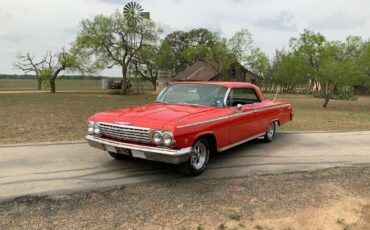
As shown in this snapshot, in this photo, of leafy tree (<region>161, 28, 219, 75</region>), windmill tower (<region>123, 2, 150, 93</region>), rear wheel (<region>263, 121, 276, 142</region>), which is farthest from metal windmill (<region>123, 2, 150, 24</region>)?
rear wheel (<region>263, 121, 276, 142</region>)

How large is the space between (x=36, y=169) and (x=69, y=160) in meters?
0.70

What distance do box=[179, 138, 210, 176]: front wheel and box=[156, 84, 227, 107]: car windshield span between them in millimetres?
993

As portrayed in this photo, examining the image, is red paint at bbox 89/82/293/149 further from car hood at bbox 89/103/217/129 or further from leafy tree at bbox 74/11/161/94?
leafy tree at bbox 74/11/161/94

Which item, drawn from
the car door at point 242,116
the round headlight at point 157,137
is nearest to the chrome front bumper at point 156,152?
the round headlight at point 157,137

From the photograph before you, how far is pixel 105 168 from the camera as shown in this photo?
5.77 meters

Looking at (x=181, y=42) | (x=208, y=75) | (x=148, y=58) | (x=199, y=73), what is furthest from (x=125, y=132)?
(x=181, y=42)

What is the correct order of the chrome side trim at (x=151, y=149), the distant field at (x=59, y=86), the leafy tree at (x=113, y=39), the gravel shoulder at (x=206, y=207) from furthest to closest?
the distant field at (x=59, y=86) → the leafy tree at (x=113, y=39) → the chrome side trim at (x=151, y=149) → the gravel shoulder at (x=206, y=207)

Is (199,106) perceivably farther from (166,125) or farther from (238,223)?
(238,223)

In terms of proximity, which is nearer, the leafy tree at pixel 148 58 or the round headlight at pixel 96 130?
the round headlight at pixel 96 130

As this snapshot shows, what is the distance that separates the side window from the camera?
6598 mm

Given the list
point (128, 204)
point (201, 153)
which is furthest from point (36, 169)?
point (201, 153)

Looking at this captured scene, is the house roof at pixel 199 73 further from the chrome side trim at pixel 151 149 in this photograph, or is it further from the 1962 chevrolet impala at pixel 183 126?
the chrome side trim at pixel 151 149

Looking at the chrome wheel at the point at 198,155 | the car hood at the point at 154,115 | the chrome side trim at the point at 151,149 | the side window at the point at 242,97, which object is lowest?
the chrome wheel at the point at 198,155

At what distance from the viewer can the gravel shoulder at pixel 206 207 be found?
151 inches
